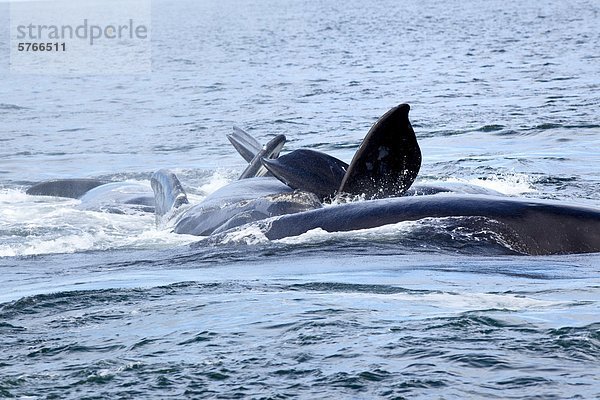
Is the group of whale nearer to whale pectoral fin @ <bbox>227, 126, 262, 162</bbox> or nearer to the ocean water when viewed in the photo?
the ocean water

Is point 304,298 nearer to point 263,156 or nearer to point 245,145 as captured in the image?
point 263,156

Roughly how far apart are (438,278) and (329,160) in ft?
9.89

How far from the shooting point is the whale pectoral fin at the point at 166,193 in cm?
1111

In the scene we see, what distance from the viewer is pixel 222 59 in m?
43.8

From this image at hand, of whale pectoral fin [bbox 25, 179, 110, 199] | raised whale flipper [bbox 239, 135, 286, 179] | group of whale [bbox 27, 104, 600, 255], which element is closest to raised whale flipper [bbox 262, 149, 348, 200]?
group of whale [bbox 27, 104, 600, 255]

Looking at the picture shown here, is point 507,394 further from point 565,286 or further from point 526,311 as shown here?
point 565,286

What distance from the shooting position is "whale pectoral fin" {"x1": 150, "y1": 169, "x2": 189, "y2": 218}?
11109mm

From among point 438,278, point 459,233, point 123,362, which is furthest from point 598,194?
point 123,362

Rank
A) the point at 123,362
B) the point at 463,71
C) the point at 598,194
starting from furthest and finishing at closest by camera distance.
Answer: the point at 463,71 → the point at 598,194 → the point at 123,362

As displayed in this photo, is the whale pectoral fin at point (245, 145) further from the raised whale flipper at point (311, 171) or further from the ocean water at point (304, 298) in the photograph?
the raised whale flipper at point (311, 171)

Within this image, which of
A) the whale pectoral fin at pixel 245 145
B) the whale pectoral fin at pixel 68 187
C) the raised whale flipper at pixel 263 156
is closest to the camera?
the raised whale flipper at pixel 263 156

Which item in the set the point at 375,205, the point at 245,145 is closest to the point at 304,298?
the point at 375,205

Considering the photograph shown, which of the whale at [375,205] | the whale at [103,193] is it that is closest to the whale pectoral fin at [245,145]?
the whale at [103,193]

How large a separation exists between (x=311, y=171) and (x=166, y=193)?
2.54 m
